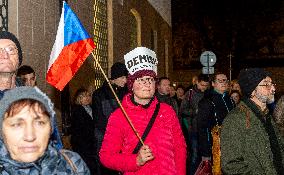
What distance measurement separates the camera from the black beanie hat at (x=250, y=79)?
459cm

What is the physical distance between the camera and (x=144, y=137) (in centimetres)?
435

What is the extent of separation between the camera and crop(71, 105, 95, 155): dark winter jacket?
7.23m

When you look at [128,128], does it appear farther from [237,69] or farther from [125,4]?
[237,69]

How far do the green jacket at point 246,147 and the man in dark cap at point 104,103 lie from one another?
7.06 ft

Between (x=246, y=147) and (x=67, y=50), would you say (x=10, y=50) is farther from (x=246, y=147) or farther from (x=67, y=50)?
(x=246, y=147)

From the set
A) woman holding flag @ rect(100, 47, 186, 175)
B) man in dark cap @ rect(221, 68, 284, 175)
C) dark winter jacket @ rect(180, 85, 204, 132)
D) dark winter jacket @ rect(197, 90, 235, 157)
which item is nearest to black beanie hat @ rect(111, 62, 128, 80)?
dark winter jacket @ rect(197, 90, 235, 157)

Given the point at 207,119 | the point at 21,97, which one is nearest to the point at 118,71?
the point at 207,119

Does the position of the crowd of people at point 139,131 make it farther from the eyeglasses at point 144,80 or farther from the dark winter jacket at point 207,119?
the dark winter jacket at point 207,119

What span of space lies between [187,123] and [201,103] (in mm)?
3076

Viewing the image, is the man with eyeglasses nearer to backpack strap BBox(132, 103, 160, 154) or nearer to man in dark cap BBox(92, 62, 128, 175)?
man in dark cap BBox(92, 62, 128, 175)

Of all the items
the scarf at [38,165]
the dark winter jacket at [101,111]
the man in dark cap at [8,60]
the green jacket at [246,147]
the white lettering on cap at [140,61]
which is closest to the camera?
the scarf at [38,165]

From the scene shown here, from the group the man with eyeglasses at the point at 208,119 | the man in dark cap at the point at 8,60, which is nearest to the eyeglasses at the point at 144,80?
the man in dark cap at the point at 8,60

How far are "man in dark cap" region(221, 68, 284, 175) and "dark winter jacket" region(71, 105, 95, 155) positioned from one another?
10.7ft

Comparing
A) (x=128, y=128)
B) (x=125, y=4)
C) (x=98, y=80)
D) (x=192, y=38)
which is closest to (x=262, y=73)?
(x=128, y=128)
